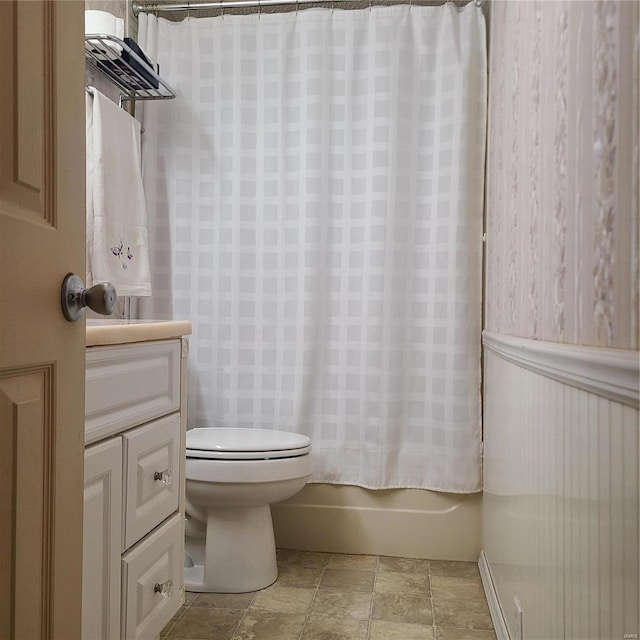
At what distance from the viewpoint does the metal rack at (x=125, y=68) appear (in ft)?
6.48

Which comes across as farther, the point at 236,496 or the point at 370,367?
the point at 370,367

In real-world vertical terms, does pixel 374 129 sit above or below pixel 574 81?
above

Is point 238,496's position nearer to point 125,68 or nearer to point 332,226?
point 332,226

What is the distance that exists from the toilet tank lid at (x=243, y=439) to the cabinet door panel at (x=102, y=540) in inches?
30.8

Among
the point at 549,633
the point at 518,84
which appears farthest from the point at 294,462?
the point at 518,84

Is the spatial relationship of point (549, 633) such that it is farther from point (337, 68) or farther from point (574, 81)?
point (337, 68)

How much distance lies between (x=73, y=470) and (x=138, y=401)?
22.5 inches

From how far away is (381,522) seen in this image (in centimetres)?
246

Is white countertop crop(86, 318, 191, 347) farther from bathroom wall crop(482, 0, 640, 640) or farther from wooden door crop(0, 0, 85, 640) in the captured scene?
bathroom wall crop(482, 0, 640, 640)

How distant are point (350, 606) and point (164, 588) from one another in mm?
673

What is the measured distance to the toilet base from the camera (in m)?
2.12

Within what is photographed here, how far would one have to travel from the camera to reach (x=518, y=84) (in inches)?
65.4

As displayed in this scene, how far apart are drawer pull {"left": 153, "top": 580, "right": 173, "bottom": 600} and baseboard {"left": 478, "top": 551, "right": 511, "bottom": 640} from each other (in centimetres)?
83

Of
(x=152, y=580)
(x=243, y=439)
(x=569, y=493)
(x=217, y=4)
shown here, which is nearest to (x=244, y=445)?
(x=243, y=439)
